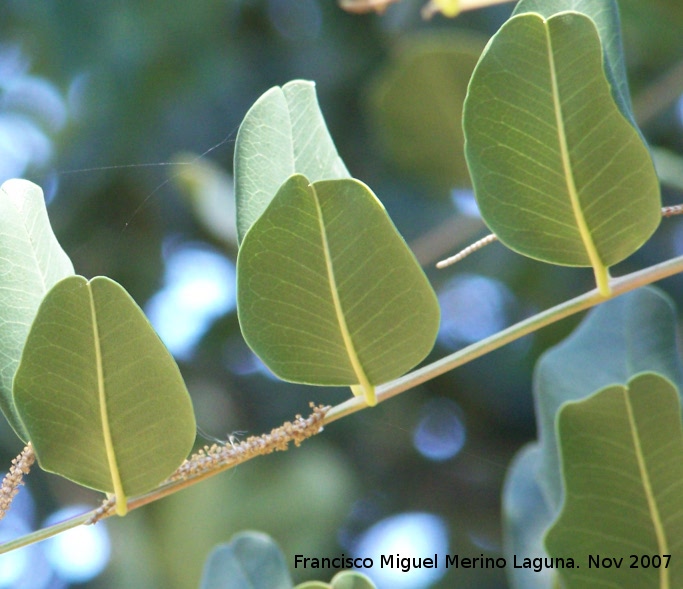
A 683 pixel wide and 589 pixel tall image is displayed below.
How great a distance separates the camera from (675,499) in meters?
0.64

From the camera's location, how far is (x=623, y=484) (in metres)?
0.64

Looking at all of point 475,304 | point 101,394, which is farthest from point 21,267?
point 475,304

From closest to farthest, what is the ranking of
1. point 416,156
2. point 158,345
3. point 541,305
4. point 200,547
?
point 158,345 < point 416,156 < point 200,547 < point 541,305

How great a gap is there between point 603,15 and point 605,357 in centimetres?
41

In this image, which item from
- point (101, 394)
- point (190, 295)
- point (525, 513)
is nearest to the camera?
point (101, 394)

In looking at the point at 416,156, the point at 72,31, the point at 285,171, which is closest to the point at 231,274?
the point at 416,156

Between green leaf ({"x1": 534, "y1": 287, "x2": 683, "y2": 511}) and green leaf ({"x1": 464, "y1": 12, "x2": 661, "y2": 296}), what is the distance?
0.28 meters

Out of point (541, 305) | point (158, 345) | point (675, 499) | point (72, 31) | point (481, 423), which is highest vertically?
point (72, 31)

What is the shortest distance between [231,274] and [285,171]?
1468mm

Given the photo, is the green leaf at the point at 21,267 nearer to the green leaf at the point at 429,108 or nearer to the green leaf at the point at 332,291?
the green leaf at the point at 332,291

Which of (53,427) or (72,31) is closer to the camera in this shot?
(53,427)

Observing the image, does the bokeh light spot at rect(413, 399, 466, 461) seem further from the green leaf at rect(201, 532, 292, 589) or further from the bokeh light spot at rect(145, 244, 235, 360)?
the green leaf at rect(201, 532, 292, 589)

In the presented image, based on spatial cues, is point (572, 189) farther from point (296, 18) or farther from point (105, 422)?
point (296, 18)

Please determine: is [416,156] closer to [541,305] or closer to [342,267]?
[541,305]
